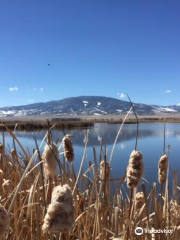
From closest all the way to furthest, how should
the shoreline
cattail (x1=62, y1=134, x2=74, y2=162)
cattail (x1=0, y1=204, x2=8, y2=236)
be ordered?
cattail (x1=0, y1=204, x2=8, y2=236) < cattail (x1=62, y1=134, x2=74, y2=162) < the shoreline

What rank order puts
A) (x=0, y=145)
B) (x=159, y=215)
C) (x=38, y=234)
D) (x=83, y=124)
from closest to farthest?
(x=38, y=234), (x=159, y=215), (x=0, y=145), (x=83, y=124)

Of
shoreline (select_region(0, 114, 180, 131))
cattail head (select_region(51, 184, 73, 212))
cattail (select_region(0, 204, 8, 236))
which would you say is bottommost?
shoreline (select_region(0, 114, 180, 131))

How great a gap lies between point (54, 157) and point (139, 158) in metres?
0.29

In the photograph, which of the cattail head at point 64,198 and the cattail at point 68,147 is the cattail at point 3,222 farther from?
the cattail at point 68,147

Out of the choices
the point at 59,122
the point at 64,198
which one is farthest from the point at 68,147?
the point at 59,122

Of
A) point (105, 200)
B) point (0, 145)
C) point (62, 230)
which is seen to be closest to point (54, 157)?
point (62, 230)

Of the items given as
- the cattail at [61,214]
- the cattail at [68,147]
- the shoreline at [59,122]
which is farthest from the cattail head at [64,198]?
the cattail at [68,147]

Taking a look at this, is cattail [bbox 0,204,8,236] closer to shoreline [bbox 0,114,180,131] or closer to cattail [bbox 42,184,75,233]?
cattail [bbox 42,184,75,233]

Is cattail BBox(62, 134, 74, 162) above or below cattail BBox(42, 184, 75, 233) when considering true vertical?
above

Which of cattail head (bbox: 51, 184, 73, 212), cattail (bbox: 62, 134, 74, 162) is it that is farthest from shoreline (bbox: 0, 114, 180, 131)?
cattail head (bbox: 51, 184, 73, 212)

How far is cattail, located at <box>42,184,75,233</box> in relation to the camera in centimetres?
62

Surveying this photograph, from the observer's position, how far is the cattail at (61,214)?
24.3 inches

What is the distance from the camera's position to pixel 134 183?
41.1 inches

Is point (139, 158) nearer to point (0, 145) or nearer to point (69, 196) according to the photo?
point (69, 196)
